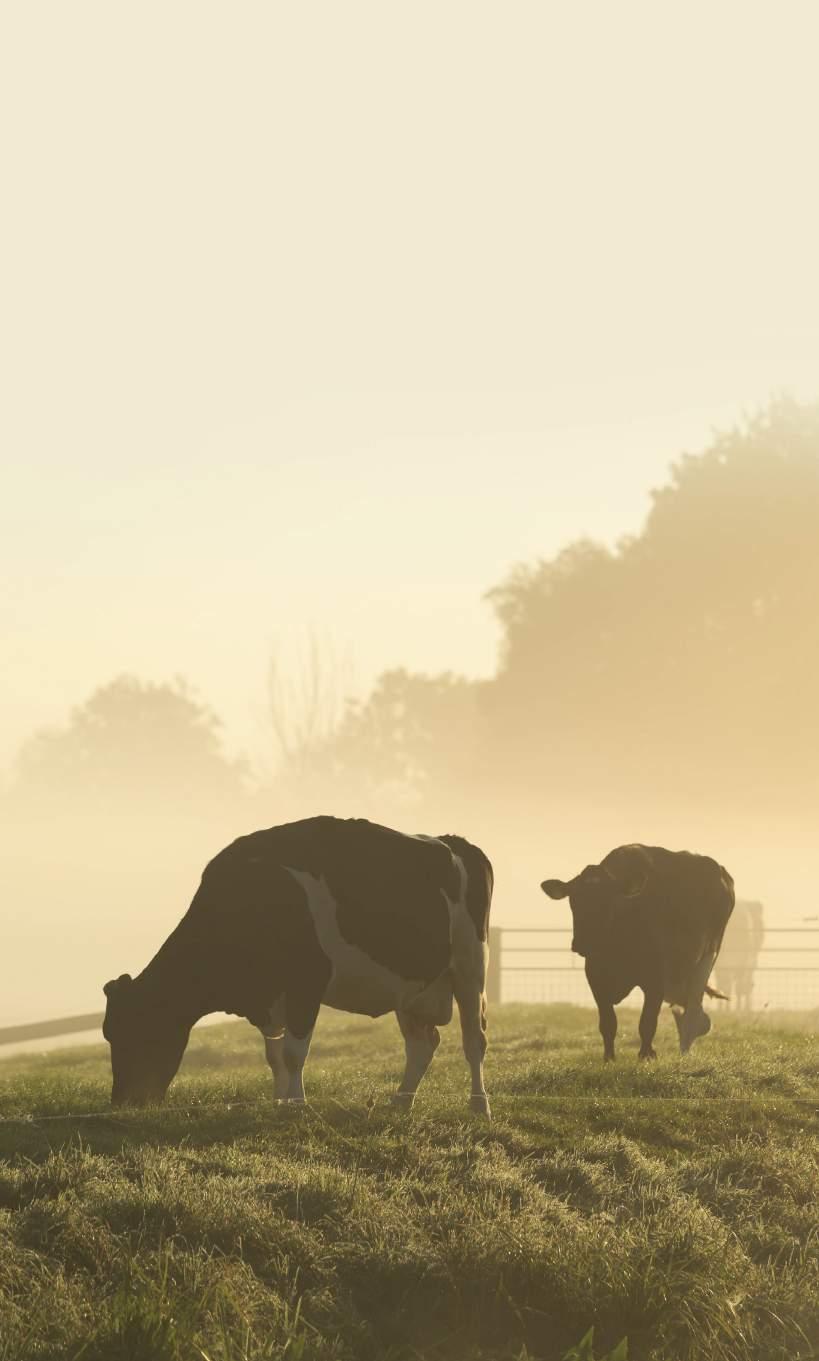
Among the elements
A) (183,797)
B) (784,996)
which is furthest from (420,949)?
(183,797)

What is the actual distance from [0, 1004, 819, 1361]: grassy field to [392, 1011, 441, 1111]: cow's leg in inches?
8.1

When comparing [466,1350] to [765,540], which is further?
[765,540]

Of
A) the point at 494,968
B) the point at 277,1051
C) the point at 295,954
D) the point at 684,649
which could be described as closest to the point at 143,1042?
the point at 277,1051

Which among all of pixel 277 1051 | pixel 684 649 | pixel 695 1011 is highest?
pixel 684 649

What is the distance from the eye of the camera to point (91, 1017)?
3045cm

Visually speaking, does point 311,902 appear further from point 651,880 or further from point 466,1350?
point 651,880

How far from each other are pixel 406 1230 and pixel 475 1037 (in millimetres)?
4153

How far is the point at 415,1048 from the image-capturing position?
14.2 metres

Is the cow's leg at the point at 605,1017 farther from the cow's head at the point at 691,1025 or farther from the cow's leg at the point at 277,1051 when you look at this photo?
the cow's leg at the point at 277,1051

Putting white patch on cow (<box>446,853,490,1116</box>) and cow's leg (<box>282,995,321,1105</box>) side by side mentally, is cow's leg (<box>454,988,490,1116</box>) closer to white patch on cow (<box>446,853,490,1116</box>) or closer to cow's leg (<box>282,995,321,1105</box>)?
white patch on cow (<box>446,853,490,1116</box>)

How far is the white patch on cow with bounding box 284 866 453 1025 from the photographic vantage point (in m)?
13.5

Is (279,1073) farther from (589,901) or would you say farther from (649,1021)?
(649,1021)

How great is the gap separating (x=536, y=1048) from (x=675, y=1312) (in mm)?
11480

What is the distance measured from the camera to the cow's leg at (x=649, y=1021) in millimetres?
18234
